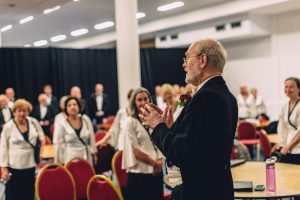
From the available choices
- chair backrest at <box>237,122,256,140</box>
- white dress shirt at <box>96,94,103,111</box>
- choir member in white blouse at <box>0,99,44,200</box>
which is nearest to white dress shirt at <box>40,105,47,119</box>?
white dress shirt at <box>96,94,103,111</box>

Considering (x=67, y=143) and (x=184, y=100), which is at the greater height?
(x=184, y=100)

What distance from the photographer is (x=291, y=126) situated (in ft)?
16.1

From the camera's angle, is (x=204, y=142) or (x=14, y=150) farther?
(x=14, y=150)

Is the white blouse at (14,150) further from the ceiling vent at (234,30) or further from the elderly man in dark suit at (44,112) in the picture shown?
the ceiling vent at (234,30)

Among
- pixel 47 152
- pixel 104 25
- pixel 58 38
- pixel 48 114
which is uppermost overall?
pixel 58 38

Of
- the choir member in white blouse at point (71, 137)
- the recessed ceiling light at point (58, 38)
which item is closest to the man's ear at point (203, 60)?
the choir member in white blouse at point (71, 137)

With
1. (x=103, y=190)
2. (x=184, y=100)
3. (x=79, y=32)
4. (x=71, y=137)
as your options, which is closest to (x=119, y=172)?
(x=71, y=137)

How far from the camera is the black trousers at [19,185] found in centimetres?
505

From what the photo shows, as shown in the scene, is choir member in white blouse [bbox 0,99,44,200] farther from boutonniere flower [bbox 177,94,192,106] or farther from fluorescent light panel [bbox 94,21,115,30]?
fluorescent light panel [bbox 94,21,115,30]

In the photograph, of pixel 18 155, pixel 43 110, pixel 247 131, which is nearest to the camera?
pixel 18 155

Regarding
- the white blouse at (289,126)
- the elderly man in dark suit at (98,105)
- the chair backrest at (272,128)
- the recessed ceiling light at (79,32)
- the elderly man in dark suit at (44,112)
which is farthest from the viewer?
the recessed ceiling light at (79,32)

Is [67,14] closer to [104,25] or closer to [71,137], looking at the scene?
[104,25]

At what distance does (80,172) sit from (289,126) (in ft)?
7.68

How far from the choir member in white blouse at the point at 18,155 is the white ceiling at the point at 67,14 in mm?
4247
